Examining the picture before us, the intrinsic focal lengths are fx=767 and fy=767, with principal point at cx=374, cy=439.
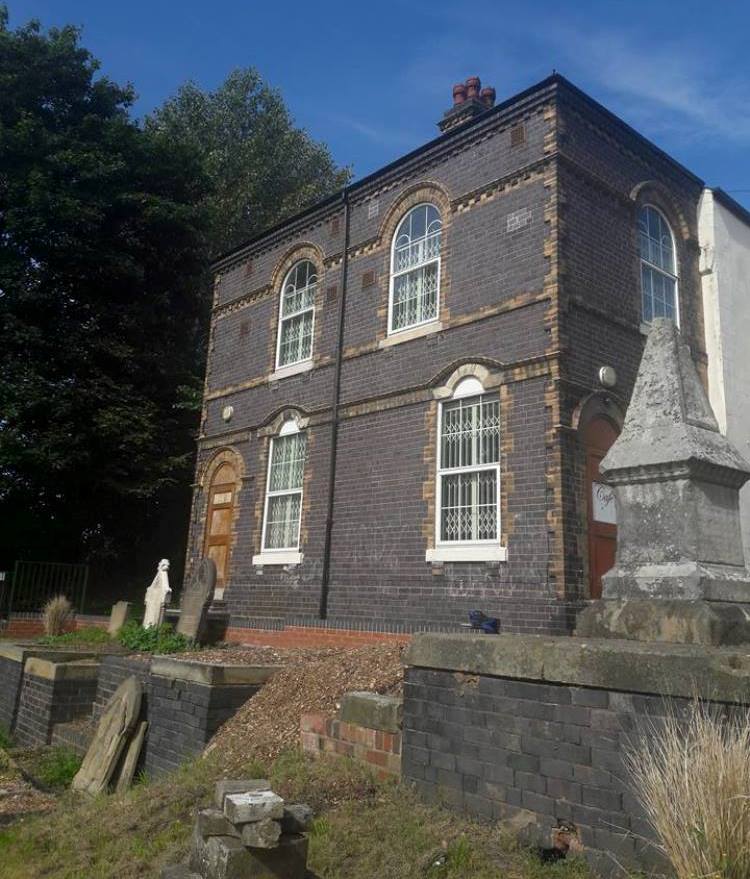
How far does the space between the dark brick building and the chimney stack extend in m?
0.06

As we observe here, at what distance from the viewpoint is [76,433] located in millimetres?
20359

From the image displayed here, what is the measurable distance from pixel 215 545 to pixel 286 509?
7.98 ft

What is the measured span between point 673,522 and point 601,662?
5.32ft

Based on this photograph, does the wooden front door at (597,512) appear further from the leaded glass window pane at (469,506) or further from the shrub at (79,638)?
the shrub at (79,638)

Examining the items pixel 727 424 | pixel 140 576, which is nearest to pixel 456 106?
pixel 727 424

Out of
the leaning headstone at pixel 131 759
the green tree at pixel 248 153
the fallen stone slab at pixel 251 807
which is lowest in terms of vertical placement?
the leaning headstone at pixel 131 759

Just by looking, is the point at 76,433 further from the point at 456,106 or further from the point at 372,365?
the point at 456,106

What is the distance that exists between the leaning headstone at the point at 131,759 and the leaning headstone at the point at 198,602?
13.0ft

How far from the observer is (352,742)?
20.8 ft

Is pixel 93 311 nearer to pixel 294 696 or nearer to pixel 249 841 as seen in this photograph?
pixel 294 696

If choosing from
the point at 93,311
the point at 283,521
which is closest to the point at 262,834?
the point at 283,521

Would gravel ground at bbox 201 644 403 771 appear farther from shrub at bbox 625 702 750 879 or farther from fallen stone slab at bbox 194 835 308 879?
shrub at bbox 625 702 750 879

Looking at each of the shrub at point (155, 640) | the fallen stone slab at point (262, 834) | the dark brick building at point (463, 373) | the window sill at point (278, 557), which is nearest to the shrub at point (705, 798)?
the fallen stone slab at point (262, 834)

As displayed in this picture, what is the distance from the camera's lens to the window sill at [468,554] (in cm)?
1077
